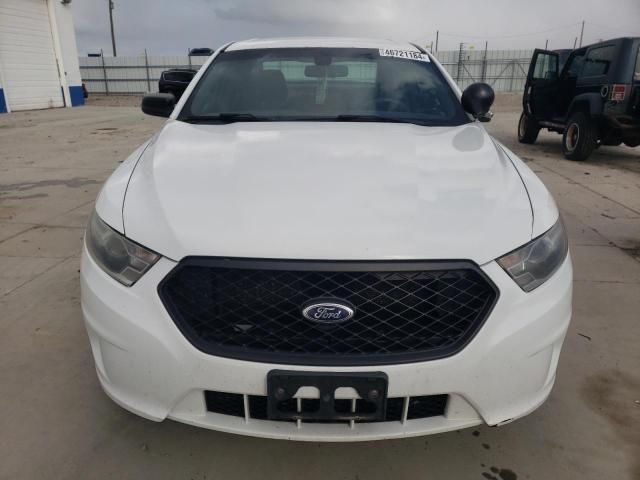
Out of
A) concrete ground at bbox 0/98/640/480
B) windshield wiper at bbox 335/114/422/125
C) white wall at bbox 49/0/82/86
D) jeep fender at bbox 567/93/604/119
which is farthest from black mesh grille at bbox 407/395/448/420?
white wall at bbox 49/0/82/86

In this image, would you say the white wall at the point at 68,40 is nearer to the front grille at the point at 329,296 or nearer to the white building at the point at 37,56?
the white building at the point at 37,56

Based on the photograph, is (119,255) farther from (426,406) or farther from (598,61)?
(598,61)

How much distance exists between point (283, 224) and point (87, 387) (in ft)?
4.34

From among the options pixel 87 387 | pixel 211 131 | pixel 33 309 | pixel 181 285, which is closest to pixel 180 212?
pixel 181 285

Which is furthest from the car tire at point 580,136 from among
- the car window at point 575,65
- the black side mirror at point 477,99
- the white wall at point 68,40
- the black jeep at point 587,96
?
the white wall at point 68,40

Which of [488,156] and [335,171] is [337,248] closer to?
[335,171]

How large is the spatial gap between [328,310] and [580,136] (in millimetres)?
7820

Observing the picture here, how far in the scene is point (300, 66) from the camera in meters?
2.84

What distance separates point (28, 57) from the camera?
677 inches

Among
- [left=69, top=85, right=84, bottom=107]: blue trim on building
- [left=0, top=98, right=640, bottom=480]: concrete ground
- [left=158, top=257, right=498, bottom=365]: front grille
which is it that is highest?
[left=158, top=257, right=498, bottom=365]: front grille

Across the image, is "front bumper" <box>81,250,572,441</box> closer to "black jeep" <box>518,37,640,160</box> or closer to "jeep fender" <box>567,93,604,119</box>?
"black jeep" <box>518,37,640,160</box>

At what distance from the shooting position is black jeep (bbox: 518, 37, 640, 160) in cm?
691

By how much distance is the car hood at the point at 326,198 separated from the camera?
142 cm

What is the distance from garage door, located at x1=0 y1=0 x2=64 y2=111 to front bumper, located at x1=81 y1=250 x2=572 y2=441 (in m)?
18.2
